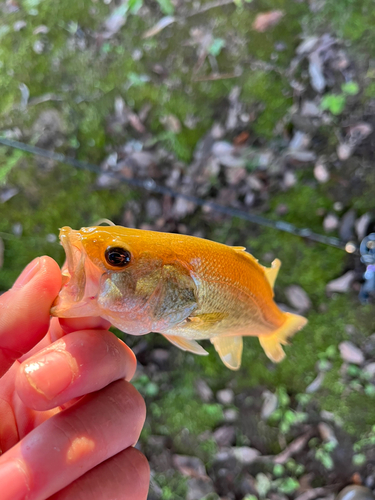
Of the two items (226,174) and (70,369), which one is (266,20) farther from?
(70,369)

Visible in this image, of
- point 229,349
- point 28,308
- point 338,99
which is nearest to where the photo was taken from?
point 28,308

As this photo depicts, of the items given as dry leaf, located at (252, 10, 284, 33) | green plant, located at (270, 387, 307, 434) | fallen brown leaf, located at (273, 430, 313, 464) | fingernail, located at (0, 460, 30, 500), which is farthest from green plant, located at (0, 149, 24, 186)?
fallen brown leaf, located at (273, 430, 313, 464)

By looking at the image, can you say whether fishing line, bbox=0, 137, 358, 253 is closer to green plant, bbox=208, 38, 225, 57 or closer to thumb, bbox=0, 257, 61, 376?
green plant, bbox=208, 38, 225, 57

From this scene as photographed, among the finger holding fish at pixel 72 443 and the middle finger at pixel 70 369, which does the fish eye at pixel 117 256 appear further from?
the finger holding fish at pixel 72 443

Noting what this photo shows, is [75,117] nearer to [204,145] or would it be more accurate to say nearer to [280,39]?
[204,145]

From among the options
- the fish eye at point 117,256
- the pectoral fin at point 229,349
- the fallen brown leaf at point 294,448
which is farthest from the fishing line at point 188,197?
the fish eye at point 117,256

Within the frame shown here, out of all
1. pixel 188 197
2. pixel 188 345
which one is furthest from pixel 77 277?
pixel 188 197
